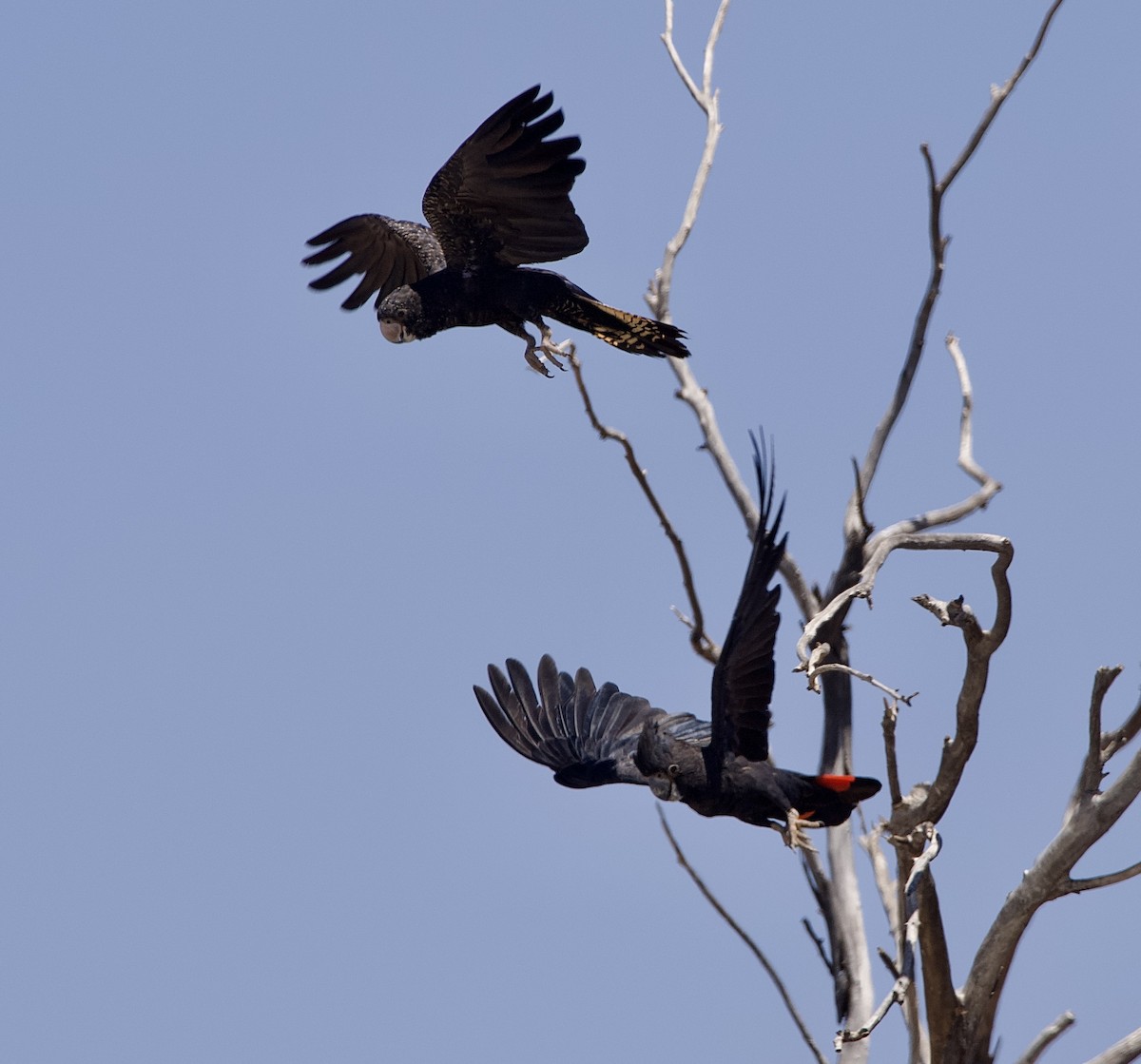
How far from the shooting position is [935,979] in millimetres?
6617

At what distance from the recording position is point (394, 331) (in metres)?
7.63

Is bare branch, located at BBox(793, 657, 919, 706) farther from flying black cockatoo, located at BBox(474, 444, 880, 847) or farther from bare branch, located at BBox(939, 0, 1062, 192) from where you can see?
bare branch, located at BBox(939, 0, 1062, 192)

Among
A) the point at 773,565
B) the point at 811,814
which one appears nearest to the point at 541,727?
the point at 811,814

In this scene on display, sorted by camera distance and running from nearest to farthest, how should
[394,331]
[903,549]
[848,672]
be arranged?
[848,672] → [903,549] → [394,331]

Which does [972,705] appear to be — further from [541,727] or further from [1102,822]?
[541,727]

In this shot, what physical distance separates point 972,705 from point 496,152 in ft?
10.2

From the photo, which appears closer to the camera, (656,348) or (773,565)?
(773,565)

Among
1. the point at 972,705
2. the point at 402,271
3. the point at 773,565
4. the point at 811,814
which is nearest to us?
the point at 773,565

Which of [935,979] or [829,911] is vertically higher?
[829,911]

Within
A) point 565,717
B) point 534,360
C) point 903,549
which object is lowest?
point 565,717

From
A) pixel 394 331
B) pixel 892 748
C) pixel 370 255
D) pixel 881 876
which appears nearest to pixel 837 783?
pixel 892 748

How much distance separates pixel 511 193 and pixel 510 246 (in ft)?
1.17

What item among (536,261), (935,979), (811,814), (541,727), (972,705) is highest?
(536,261)

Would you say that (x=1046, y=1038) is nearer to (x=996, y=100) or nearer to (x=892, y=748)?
(x=892, y=748)
